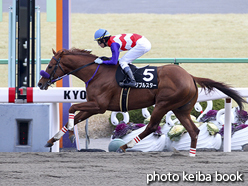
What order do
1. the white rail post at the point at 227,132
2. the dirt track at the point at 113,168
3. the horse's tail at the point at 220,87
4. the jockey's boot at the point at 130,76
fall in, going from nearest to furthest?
the dirt track at the point at 113,168, the jockey's boot at the point at 130,76, the horse's tail at the point at 220,87, the white rail post at the point at 227,132

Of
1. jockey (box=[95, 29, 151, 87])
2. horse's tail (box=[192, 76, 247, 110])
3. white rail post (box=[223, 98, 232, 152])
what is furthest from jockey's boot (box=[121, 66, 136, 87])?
white rail post (box=[223, 98, 232, 152])

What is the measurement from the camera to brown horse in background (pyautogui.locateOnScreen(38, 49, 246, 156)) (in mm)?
5047

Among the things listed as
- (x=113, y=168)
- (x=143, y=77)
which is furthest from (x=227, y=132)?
(x=113, y=168)

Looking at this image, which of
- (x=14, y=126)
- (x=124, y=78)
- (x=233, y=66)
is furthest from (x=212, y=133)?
(x=233, y=66)

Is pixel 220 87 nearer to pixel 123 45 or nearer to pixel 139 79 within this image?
pixel 139 79

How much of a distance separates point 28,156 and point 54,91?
1.02 meters

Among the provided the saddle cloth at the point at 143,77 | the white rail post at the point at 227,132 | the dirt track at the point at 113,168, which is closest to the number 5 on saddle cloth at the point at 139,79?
the saddle cloth at the point at 143,77

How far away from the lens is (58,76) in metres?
5.27

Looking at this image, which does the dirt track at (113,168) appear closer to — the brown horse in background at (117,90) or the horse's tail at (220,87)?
the brown horse in background at (117,90)

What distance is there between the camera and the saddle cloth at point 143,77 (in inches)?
201

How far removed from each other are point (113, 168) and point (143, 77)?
1364 millimetres

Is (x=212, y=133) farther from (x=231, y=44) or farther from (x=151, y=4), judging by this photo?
(x=151, y=4)

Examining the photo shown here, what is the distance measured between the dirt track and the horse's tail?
2.37ft

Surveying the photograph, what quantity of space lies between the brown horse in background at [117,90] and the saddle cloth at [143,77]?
0.18ft
